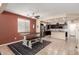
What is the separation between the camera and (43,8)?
1603 millimetres

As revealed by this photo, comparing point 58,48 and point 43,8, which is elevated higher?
point 43,8

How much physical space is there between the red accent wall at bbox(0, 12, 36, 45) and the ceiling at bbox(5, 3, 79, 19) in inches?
7.8

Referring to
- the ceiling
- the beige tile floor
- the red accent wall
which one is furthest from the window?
the beige tile floor

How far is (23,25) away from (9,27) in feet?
1.07

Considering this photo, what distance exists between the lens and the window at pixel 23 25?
181cm

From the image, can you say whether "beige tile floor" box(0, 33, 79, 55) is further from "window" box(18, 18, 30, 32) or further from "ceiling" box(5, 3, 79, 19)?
"ceiling" box(5, 3, 79, 19)

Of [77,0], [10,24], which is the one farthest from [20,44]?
[77,0]

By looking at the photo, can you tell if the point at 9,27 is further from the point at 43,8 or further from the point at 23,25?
the point at 43,8

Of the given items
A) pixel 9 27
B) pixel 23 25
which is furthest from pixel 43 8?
pixel 9 27

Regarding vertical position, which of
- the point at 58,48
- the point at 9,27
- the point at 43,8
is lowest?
the point at 58,48

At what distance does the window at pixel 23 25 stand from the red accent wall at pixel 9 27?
76 millimetres

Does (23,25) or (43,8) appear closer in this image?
(43,8)

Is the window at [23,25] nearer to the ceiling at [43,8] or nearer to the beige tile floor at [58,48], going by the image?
the ceiling at [43,8]
